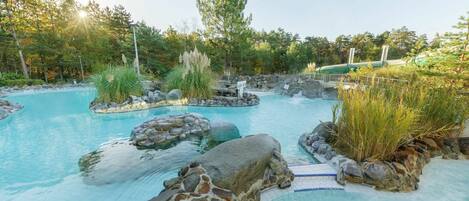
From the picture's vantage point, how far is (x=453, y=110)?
3.79 metres

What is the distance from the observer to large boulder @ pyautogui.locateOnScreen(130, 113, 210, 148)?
452 cm

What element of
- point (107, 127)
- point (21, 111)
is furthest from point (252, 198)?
point (21, 111)

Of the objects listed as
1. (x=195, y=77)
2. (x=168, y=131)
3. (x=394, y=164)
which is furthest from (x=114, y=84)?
(x=394, y=164)

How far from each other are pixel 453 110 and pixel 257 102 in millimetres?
6041

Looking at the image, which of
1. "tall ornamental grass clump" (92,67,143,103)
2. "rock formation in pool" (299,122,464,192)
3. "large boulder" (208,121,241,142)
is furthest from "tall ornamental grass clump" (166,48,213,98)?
"rock formation in pool" (299,122,464,192)

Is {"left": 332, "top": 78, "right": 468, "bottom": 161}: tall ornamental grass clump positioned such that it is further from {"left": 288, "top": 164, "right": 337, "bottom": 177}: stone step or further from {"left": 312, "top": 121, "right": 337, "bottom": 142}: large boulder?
{"left": 288, "top": 164, "right": 337, "bottom": 177}: stone step

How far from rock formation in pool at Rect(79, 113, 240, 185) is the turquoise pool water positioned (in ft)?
0.60

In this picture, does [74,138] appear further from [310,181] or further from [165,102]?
[310,181]

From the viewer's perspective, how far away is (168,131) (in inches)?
191

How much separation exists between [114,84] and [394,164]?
7.73m

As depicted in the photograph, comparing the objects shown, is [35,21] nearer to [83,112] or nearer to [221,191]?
[83,112]

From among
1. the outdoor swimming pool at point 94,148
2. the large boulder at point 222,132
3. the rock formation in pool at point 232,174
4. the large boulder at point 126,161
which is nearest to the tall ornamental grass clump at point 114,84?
the outdoor swimming pool at point 94,148

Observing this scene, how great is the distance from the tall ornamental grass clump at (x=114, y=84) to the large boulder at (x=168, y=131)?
3.30 m

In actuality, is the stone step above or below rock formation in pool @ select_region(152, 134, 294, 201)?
below
